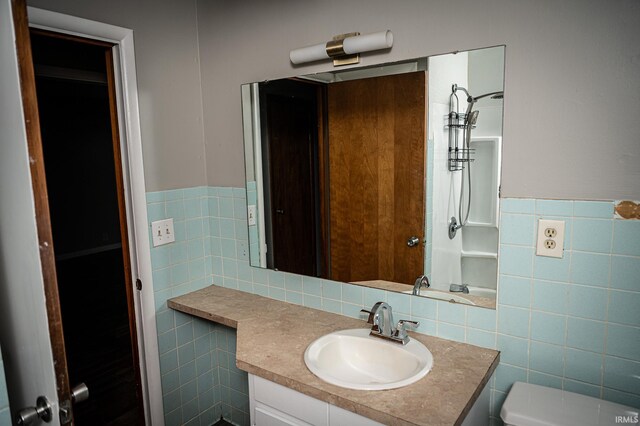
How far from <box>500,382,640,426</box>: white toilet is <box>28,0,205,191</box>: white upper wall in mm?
1721

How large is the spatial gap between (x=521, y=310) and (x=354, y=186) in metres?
0.79

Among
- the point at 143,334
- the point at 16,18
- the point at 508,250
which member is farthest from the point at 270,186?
the point at 16,18

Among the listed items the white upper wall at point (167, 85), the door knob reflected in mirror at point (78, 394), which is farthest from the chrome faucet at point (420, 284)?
the white upper wall at point (167, 85)

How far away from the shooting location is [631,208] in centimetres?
123

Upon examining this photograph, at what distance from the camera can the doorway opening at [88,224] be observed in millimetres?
2518

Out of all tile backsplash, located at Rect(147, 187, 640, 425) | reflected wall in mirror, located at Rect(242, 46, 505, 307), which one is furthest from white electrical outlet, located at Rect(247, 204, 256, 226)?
tile backsplash, located at Rect(147, 187, 640, 425)

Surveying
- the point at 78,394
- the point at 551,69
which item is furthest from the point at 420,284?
the point at 78,394

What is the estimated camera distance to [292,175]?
1.96m

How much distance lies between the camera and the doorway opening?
2.52 m

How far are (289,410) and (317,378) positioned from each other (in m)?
0.18

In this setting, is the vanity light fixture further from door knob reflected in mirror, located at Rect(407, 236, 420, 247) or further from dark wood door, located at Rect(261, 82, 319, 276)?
door knob reflected in mirror, located at Rect(407, 236, 420, 247)

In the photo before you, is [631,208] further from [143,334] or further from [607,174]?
[143,334]

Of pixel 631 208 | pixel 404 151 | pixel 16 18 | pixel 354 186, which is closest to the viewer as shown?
pixel 16 18

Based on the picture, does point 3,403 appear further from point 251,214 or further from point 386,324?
point 251,214
